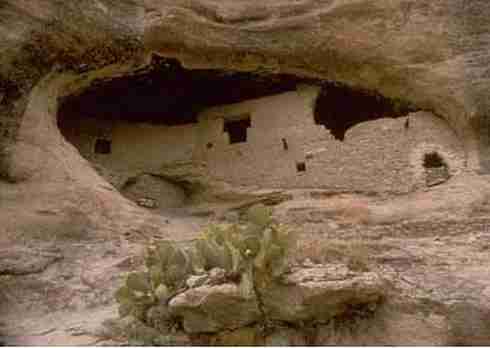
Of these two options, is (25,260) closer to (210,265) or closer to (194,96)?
(210,265)

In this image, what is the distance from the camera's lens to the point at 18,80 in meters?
7.59

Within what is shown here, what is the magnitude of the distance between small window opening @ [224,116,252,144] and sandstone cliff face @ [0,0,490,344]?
3.33ft

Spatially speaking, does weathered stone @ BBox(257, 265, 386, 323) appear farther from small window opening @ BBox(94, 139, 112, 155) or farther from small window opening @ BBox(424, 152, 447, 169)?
small window opening @ BBox(94, 139, 112, 155)

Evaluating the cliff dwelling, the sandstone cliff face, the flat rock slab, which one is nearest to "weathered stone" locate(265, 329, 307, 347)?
the sandstone cliff face

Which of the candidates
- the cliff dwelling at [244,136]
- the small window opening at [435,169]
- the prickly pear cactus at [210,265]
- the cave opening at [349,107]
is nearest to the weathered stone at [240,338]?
the prickly pear cactus at [210,265]

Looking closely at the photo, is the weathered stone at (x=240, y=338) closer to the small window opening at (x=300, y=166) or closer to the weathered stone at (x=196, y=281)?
the weathered stone at (x=196, y=281)

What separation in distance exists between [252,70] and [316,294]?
5.12 metres

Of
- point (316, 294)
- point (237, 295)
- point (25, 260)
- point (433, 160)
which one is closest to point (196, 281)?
point (237, 295)

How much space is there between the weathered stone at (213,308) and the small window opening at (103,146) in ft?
18.6

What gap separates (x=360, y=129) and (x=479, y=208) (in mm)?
1917

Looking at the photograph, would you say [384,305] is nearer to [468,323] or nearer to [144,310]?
[468,323]

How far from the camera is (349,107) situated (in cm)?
939

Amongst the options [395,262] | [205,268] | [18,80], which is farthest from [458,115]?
[18,80]

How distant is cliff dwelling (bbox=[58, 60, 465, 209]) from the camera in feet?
26.1
